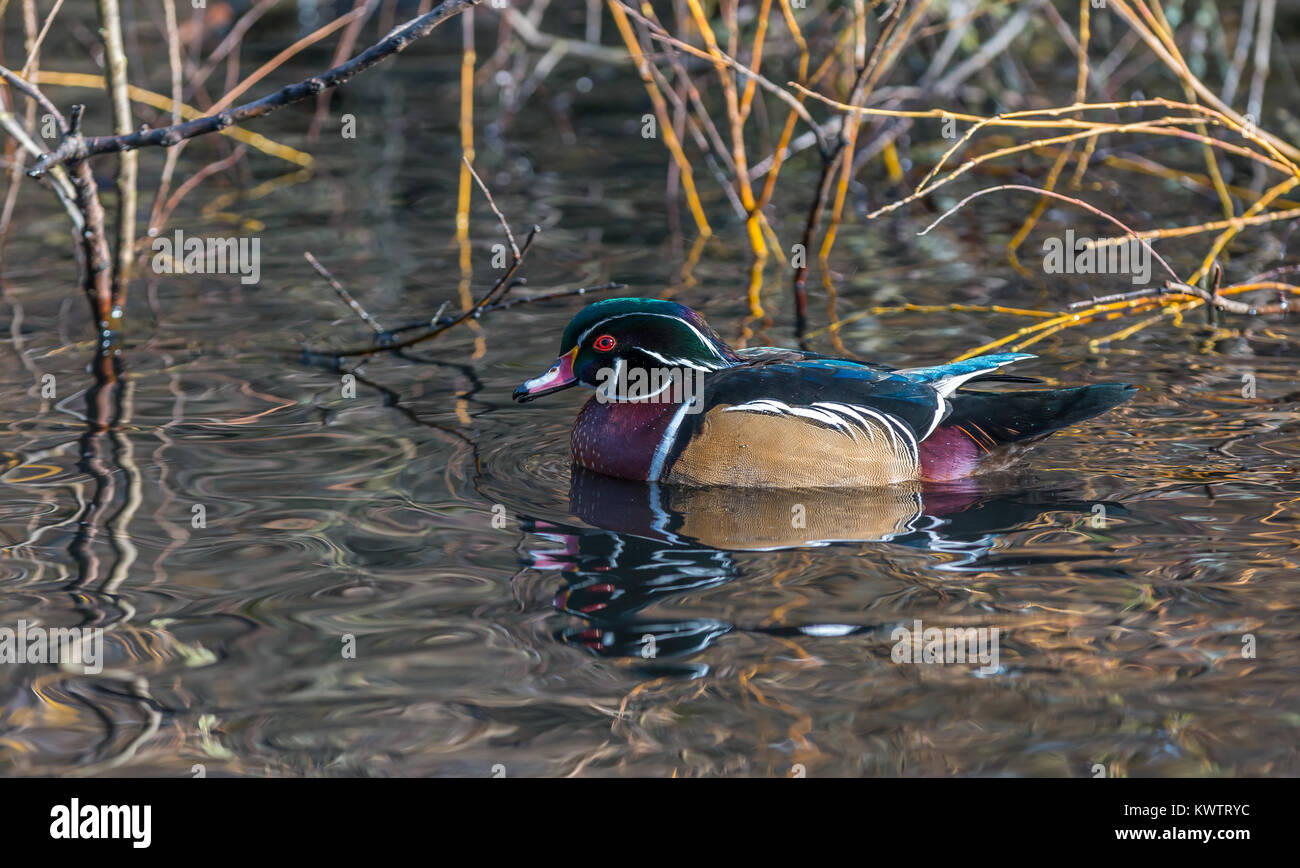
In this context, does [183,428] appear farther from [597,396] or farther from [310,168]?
[310,168]

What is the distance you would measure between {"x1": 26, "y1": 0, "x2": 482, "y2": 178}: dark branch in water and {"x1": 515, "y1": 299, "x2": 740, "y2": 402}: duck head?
142 cm

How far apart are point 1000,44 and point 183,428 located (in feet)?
23.8

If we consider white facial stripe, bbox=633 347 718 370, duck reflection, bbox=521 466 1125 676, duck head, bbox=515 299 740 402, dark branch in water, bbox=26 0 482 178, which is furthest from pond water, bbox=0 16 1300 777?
dark branch in water, bbox=26 0 482 178

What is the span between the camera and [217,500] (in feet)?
22.2

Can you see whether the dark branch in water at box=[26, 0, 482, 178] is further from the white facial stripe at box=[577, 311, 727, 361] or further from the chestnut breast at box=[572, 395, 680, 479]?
the chestnut breast at box=[572, 395, 680, 479]

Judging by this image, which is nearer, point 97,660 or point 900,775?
point 900,775

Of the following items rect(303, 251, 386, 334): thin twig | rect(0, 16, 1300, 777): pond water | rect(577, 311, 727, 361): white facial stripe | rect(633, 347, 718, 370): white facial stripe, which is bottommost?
rect(0, 16, 1300, 777): pond water

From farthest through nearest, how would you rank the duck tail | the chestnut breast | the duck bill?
the duck bill, the chestnut breast, the duck tail

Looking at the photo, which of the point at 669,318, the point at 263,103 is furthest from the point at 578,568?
the point at 263,103

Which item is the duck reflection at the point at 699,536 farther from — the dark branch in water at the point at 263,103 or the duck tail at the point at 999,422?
the dark branch in water at the point at 263,103

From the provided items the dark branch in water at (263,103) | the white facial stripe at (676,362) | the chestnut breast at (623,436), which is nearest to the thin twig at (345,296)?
the dark branch in water at (263,103)

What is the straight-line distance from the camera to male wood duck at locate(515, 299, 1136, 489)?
6.59 meters

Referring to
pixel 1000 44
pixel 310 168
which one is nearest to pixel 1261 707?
pixel 1000 44

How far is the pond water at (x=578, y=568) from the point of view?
15.5ft
